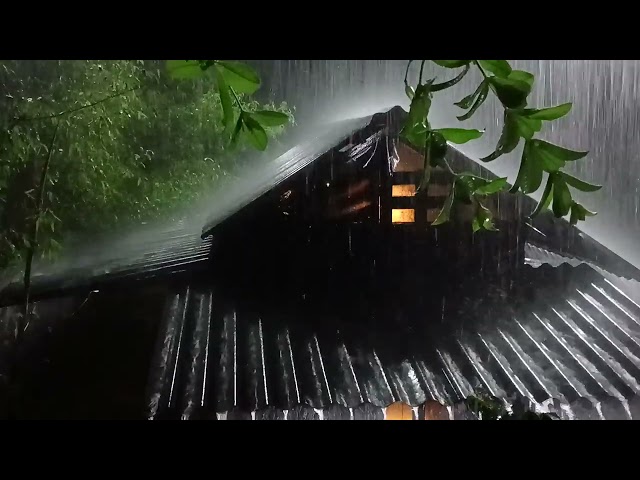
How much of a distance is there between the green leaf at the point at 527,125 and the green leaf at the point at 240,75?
0.92ft

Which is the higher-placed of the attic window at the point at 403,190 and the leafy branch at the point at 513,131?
the leafy branch at the point at 513,131

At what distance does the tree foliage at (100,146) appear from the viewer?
0.89 meters

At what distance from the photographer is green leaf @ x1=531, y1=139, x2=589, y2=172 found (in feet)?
1.66

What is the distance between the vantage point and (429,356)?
1.06m

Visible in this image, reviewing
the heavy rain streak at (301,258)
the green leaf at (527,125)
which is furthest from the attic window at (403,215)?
the green leaf at (527,125)

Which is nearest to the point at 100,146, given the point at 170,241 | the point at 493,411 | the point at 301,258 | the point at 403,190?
the point at 170,241

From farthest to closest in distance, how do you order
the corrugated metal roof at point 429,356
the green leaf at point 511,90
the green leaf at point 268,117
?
the corrugated metal roof at point 429,356
the green leaf at point 268,117
the green leaf at point 511,90

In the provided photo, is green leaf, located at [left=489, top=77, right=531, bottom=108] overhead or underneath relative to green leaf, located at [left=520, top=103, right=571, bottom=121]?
overhead

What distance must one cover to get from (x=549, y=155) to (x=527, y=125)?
43 mm

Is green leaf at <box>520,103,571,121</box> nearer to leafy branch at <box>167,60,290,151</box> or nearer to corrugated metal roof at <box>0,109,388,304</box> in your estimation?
leafy branch at <box>167,60,290,151</box>

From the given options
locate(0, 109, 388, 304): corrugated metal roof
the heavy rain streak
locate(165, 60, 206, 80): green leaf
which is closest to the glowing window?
the heavy rain streak

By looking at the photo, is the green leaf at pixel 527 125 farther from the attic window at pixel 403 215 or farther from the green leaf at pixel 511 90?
the attic window at pixel 403 215

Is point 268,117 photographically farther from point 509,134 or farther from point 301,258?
point 301,258

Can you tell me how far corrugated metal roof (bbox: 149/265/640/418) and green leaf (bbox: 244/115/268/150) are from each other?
55cm
